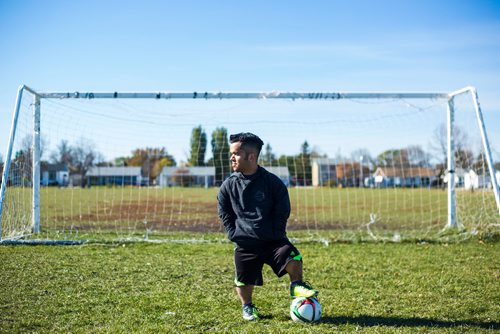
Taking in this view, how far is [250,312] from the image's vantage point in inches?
177

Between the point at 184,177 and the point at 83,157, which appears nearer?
the point at 184,177

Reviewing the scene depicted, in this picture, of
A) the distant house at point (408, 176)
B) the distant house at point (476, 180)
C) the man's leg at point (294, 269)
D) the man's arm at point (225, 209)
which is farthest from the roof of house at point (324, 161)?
the man's leg at point (294, 269)

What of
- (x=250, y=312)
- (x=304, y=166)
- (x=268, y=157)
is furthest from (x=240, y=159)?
(x=304, y=166)

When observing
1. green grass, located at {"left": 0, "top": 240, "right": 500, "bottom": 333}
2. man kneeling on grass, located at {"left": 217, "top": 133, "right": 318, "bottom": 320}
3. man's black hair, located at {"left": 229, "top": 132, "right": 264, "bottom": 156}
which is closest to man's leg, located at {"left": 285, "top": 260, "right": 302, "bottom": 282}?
man kneeling on grass, located at {"left": 217, "top": 133, "right": 318, "bottom": 320}

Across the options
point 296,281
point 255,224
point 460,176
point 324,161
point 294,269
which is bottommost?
point 296,281

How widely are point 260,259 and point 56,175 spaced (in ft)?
46.5

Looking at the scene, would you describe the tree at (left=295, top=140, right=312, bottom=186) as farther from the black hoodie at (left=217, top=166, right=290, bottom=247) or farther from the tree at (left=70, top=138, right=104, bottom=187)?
the black hoodie at (left=217, top=166, right=290, bottom=247)

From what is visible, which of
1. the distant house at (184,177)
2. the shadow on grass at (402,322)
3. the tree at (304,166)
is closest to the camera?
the shadow on grass at (402,322)

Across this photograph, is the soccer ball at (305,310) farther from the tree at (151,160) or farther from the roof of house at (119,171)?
the roof of house at (119,171)

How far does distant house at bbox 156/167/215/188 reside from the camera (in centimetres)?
1307

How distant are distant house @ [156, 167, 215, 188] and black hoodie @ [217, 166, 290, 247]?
8.10 meters

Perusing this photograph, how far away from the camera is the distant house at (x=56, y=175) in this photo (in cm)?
1448

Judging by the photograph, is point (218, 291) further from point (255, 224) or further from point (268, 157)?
point (268, 157)

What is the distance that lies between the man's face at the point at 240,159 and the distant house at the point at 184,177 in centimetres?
818
